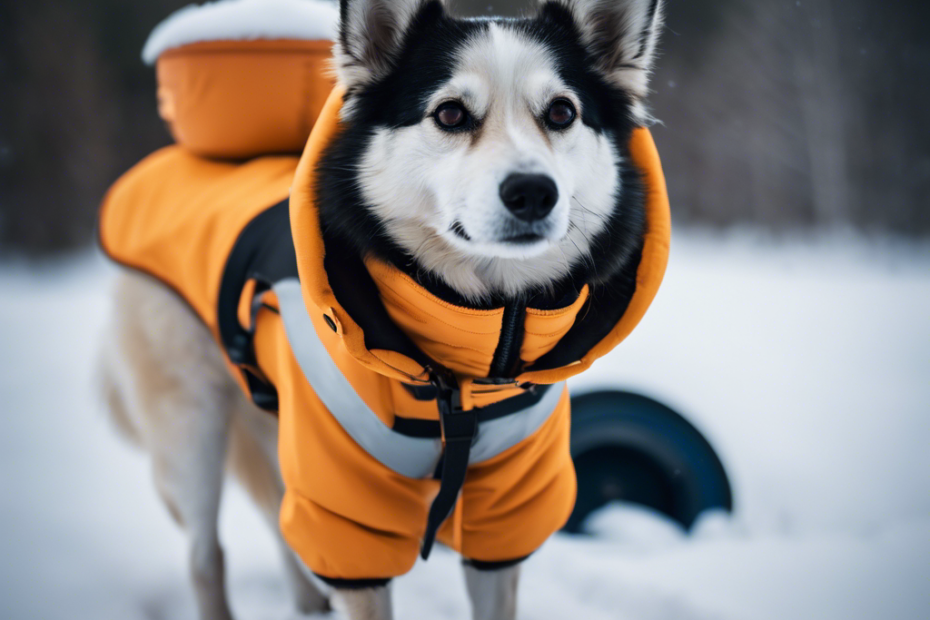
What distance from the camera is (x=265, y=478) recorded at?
190 cm

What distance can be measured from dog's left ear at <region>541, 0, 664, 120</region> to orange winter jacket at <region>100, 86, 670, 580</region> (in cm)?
15

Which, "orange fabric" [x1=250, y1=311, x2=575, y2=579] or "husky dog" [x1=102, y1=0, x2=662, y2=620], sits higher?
"husky dog" [x1=102, y1=0, x2=662, y2=620]

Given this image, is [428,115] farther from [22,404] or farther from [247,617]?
[22,404]

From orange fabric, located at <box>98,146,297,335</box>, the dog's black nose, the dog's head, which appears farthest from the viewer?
orange fabric, located at <box>98,146,297,335</box>

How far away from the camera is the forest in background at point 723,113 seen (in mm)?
4227

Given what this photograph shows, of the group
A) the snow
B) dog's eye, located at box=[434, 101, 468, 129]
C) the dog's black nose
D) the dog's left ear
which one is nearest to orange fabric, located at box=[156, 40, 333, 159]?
the snow

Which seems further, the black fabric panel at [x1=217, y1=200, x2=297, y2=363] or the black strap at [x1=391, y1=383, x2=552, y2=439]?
the black fabric panel at [x1=217, y1=200, x2=297, y2=363]

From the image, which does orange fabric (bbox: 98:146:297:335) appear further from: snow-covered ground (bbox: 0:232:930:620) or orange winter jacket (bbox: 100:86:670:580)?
snow-covered ground (bbox: 0:232:930:620)

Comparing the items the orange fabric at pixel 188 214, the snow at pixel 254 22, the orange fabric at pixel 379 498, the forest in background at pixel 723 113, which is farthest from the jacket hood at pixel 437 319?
the forest in background at pixel 723 113

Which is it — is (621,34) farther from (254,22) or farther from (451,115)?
(254,22)

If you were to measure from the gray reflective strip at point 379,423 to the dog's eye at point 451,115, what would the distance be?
51cm

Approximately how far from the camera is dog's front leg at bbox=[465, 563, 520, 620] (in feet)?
4.25

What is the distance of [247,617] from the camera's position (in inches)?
71.7

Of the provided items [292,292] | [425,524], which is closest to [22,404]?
[292,292]
